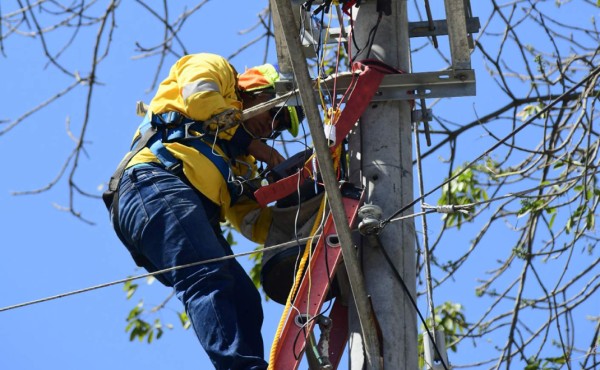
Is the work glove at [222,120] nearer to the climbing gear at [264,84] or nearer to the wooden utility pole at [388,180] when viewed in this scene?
the climbing gear at [264,84]

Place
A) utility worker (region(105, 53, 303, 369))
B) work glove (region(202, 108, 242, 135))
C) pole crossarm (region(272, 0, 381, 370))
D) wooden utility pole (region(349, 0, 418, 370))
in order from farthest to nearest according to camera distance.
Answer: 1. work glove (region(202, 108, 242, 135))
2. utility worker (region(105, 53, 303, 369))
3. wooden utility pole (region(349, 0, 418, 370))
4. pole crossarm (region(272, 0, 381, 370))

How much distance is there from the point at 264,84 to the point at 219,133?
46cm

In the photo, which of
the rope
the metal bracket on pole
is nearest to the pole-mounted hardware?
the rope

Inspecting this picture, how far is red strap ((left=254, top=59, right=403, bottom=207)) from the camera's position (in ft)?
16.9

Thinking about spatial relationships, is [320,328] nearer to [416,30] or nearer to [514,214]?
[416,30]

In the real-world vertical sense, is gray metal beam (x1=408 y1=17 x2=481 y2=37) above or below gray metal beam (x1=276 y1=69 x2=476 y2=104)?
above

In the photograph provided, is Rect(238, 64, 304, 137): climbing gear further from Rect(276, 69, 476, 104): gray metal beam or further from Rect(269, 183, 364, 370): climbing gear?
Rect(269, 183, 364, 370): climbing gear

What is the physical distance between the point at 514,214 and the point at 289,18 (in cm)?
370

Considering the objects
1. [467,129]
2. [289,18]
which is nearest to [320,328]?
[289,18]

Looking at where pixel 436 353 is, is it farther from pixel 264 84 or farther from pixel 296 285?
pixel 264 84

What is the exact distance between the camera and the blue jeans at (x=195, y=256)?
5.01 meters

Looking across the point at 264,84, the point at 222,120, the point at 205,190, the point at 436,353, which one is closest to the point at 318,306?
the point at 436,353

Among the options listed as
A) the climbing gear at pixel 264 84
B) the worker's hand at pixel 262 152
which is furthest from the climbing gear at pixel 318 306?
the climbing gear at pixel 264 84

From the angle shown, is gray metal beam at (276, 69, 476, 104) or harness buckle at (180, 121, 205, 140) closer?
gray metal beam at (276, 69, 476, 104)
